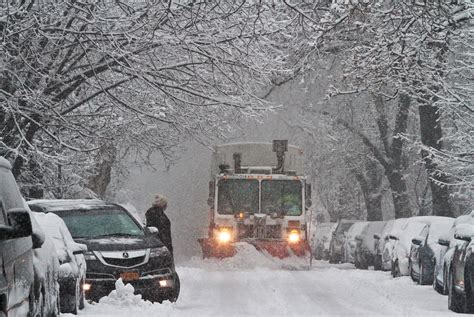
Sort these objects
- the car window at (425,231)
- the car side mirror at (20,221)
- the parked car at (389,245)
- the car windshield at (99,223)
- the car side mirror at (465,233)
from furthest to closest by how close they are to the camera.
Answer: the parked car at (389,245) → the car window at (425,231) → the car windshield at (99,223) → the car side mirror at (465,233) → the car side mirror at (20,221)

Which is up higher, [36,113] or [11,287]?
[36,113]

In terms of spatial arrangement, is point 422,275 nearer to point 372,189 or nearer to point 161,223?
point 161,223

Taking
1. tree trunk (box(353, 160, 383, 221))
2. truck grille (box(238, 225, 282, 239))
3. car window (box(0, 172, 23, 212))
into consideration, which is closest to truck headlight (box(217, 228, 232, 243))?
truck grille (box(238, 225, 282, 239))

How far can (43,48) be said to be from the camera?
1576cm

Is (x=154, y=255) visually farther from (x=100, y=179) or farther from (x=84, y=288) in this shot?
(x=100, y=179)

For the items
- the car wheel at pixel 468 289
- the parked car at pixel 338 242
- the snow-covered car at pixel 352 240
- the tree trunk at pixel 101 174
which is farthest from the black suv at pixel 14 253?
the parked car at pixel 338 242

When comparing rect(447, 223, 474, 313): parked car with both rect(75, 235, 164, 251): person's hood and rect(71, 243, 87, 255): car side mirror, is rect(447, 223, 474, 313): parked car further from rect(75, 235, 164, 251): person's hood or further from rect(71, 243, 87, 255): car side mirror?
rect(71, 243, 87, 255): car side mirror

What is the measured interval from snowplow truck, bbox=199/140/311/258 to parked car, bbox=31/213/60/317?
49.3 ft

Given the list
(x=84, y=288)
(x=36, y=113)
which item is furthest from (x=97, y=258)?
(x=36, y=113)

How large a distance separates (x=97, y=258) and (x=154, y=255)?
3.05 feet

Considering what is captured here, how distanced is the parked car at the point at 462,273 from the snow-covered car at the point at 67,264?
5.29 metres

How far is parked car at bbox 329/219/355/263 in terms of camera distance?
118 feet

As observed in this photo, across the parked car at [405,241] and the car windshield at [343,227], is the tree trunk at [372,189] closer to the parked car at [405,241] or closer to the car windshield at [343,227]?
the car windshield at [343,227]

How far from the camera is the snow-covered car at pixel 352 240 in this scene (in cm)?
3105
